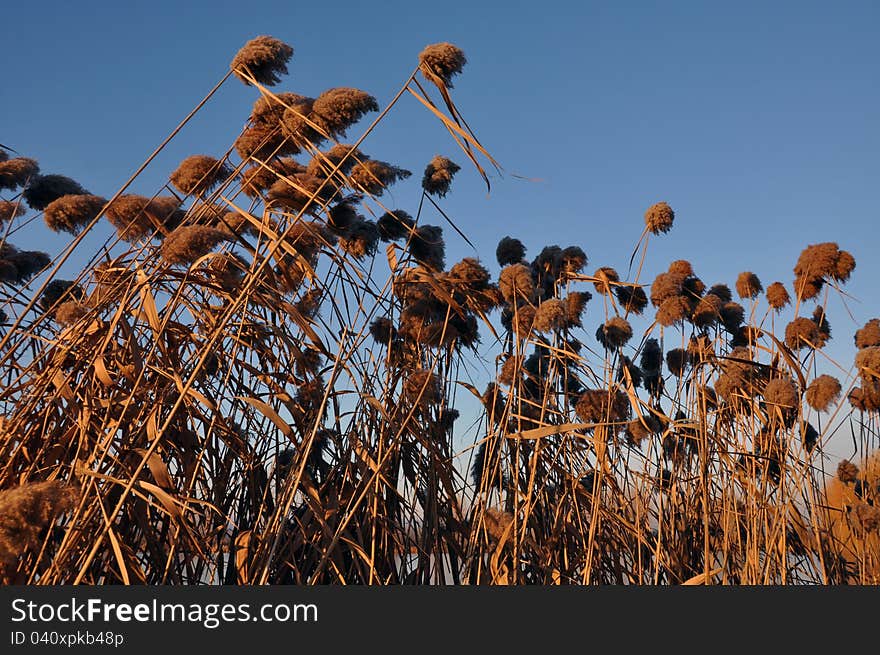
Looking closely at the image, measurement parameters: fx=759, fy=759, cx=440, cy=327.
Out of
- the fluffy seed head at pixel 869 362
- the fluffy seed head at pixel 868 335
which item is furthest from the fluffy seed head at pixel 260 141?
the fluffy seed head at pixel 868 335

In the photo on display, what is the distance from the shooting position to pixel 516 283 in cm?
276

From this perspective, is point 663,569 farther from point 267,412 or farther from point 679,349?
point 267,412

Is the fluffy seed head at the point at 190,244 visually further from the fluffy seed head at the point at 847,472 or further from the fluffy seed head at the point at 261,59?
the fluffy seed head at the point at 847,472

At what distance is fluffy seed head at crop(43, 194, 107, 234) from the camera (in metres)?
2.13

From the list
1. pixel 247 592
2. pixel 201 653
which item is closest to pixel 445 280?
pixel 247 592

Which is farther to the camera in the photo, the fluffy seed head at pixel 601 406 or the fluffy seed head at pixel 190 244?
the fluffy seed head at pixel 601 406

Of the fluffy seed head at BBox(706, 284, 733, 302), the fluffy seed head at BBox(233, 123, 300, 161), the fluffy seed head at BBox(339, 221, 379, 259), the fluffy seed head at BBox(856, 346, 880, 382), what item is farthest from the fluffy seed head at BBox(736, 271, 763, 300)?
the fluffy seed head at BBox(233, 123, 300, 161)

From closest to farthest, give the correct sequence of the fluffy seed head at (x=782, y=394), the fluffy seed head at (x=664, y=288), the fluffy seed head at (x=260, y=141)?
the fluffy seed head at (x=260, y=141) < the fluffy seed head at (x=782, y=394) < the fluffy seed head at (x=664, y=288)

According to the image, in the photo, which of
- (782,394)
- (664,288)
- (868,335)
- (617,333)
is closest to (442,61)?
(617,333)

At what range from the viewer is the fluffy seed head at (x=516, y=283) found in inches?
108

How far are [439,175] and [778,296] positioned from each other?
223cm

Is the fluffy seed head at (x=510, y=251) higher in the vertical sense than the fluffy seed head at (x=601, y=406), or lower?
higher

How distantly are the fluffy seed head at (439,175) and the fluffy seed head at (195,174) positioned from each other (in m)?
0.70

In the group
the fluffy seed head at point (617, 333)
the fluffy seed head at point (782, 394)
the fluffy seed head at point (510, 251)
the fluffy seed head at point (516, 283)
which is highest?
the fluffy seed head at point (510, 251)
